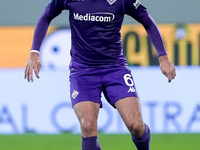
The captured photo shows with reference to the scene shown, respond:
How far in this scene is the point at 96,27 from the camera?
13.1 feet

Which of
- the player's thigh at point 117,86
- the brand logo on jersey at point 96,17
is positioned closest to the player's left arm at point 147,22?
the brand logo on jersey at point 96,17

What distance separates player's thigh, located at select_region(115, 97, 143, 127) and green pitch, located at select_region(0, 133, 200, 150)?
191 cm

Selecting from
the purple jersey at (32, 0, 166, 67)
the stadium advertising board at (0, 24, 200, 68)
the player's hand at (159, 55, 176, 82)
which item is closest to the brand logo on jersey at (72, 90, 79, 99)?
the purple jersey at (32, 0, 166, 67)

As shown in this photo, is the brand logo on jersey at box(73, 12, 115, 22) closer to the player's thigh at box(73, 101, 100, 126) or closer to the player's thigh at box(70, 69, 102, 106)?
the player's thigh at box(70, 69, 102, 106)

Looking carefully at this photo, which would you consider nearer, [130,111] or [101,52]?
[130,111]

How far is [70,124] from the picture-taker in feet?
22.6

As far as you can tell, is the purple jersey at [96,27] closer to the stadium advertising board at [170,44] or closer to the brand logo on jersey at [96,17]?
the brand logo on jersey at [96,17]

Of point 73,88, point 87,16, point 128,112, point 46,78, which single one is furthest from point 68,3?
point 46,78

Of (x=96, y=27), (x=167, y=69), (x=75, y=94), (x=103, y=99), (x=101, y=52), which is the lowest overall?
(x=103, y=99)

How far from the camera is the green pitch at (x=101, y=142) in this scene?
5.77 meters

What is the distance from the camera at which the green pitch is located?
5.77 m

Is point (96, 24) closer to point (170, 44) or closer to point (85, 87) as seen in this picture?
point (85, 87)

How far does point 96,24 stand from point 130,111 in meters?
0.77

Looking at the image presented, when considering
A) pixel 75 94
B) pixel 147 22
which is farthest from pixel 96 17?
pixel 75 94
